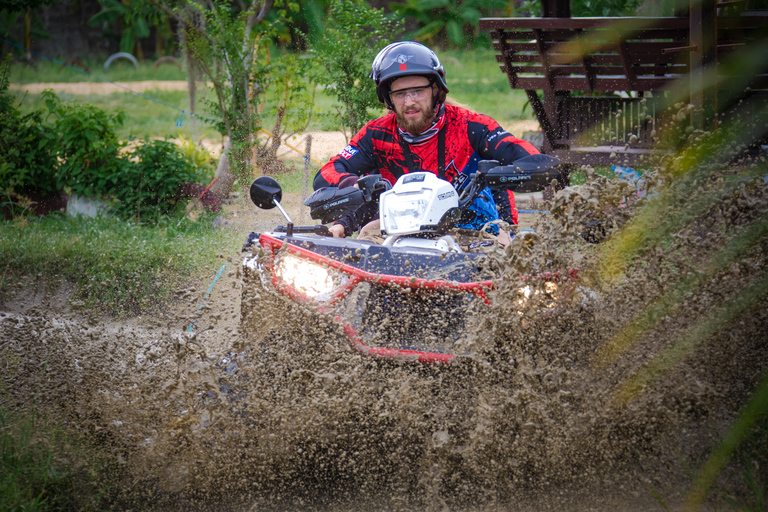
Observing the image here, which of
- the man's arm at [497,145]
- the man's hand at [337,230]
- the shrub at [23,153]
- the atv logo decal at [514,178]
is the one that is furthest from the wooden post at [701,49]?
the shrub at [23,153]

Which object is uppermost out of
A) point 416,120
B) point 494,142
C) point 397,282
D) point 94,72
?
point 94,72

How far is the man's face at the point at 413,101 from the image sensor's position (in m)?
4.02

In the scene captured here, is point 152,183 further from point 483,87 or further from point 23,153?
point 483,87

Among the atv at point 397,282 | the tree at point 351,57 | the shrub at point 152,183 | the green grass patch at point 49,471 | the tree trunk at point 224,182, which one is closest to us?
the green grass patch at point 49,471

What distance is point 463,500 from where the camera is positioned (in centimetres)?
292

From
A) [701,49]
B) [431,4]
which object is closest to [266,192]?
[701,49]

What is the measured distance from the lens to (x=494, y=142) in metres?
4.18

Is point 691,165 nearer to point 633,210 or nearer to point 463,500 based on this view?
point 633,210

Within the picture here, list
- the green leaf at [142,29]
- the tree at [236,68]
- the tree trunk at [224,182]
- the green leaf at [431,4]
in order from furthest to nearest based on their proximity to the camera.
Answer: the green leaf at [142,29], the green leaf at [431,4], the tree trunk at [224,182], the tree at [236,68]

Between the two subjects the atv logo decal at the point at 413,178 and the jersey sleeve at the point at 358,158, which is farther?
the jersey sleeve at the point at 358,158

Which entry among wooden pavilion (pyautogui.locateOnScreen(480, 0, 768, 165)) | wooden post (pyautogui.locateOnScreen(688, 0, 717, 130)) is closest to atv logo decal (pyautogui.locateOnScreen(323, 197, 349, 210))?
wooden pavilion (pyautogui.locateOnScreen(480, 0, 768, 165))

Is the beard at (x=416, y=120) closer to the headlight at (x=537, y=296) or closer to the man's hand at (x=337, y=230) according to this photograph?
the man's hand at (x=337, y=230)

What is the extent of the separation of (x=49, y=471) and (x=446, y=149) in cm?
278

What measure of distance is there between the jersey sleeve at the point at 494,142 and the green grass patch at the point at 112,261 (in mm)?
3187
